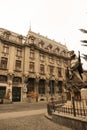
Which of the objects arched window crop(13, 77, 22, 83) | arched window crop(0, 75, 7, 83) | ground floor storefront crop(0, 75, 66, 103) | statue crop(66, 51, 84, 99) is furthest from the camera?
arched window crop(13, 77, 22, 83)

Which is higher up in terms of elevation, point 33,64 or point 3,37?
point 3,37

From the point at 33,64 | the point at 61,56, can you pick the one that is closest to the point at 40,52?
the point at 33,64

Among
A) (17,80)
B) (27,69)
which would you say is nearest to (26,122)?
(17,80)

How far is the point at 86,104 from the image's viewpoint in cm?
771

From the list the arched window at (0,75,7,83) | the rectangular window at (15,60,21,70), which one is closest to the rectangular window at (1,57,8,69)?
the arched window at (0,75,7,83)

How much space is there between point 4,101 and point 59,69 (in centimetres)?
1988

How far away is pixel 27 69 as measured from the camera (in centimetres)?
3036

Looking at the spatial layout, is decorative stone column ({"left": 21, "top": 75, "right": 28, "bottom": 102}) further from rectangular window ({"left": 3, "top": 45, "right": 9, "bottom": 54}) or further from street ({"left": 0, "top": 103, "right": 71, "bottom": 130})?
street ({"left": 0, "top": 103, "right": 71, "bottom": 130})

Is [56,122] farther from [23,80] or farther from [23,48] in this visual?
[23,48]

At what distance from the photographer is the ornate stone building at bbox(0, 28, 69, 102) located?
2767 cm

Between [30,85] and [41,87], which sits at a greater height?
[30,85]

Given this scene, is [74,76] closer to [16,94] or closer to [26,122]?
[26,122]

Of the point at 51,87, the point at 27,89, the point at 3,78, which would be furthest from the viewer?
the point at 51,87

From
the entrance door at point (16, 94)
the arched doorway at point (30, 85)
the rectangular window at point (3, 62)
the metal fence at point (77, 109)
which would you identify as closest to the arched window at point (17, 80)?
the entrance door at point (16, 94)
